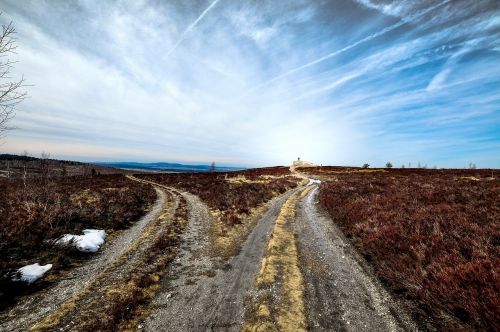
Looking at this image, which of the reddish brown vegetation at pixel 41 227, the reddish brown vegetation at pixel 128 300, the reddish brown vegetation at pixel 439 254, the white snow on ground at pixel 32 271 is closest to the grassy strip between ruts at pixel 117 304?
the reddish brown vegetation at pixel 128 300

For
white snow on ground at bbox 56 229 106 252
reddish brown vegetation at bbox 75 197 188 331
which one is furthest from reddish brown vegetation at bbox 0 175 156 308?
reddish brown vegetation at bbox 75 197 188 331

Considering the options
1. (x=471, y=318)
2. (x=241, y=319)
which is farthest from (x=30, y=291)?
(x=471, y=318)

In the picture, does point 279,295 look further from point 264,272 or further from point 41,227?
point 41,227

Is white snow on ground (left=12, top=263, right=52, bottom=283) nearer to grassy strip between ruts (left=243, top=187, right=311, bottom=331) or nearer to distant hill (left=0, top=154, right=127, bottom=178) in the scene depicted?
grassy strip between ruts (left=243, top=187, right=311, bottom=331)

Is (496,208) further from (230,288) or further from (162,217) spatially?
(162,217)

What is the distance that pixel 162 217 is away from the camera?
59.2 feet

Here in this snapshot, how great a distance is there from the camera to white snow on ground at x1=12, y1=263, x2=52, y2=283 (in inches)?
325

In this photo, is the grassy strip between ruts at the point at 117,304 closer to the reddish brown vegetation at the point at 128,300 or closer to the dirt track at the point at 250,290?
the reddish brown vegetation at the point at 128,300

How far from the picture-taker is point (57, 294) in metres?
7.52

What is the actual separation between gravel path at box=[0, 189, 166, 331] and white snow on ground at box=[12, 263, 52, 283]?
0.86 metres

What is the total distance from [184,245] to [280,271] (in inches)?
218

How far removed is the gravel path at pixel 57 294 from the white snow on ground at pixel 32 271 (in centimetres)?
86

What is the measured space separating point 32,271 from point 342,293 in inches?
409

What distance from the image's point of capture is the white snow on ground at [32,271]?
325 inches
